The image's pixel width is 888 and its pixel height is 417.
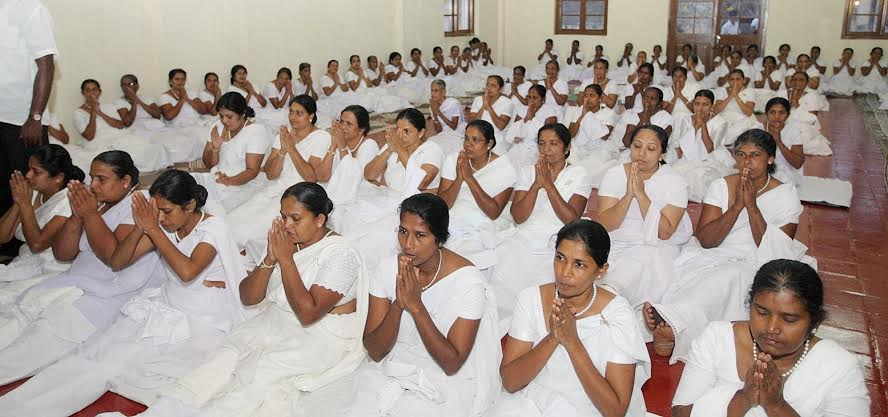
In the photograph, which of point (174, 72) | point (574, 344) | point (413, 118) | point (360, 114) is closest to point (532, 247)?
point (413, 118)

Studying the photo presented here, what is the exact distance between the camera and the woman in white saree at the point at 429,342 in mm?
2561

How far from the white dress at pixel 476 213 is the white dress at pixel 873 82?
39.8 ft

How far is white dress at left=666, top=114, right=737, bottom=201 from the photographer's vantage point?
245 inches

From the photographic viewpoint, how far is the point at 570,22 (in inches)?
666

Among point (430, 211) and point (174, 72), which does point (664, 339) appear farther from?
point (174, 72)

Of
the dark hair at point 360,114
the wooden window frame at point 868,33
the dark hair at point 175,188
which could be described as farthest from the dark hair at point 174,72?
the wooden window frame at point 868,33

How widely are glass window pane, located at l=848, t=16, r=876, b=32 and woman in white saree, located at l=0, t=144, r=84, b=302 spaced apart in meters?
15.0

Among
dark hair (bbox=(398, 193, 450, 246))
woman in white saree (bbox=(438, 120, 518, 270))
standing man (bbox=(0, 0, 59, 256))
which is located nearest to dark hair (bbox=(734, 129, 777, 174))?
woman in white saree (bbox=(438, 120, 518, 270))

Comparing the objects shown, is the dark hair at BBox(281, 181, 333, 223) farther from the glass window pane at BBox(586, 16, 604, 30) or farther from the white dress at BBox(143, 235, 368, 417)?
the glass window pane at BBox(586, 16, 604, 30)

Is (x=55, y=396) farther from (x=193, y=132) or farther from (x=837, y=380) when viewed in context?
(x=193, y=132)

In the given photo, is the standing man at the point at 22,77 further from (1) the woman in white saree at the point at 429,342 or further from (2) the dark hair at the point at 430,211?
(2) the dark hair at the point at 430,211

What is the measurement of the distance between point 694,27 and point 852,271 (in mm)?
12303

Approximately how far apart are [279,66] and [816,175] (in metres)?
7.46

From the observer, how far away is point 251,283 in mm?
2945
